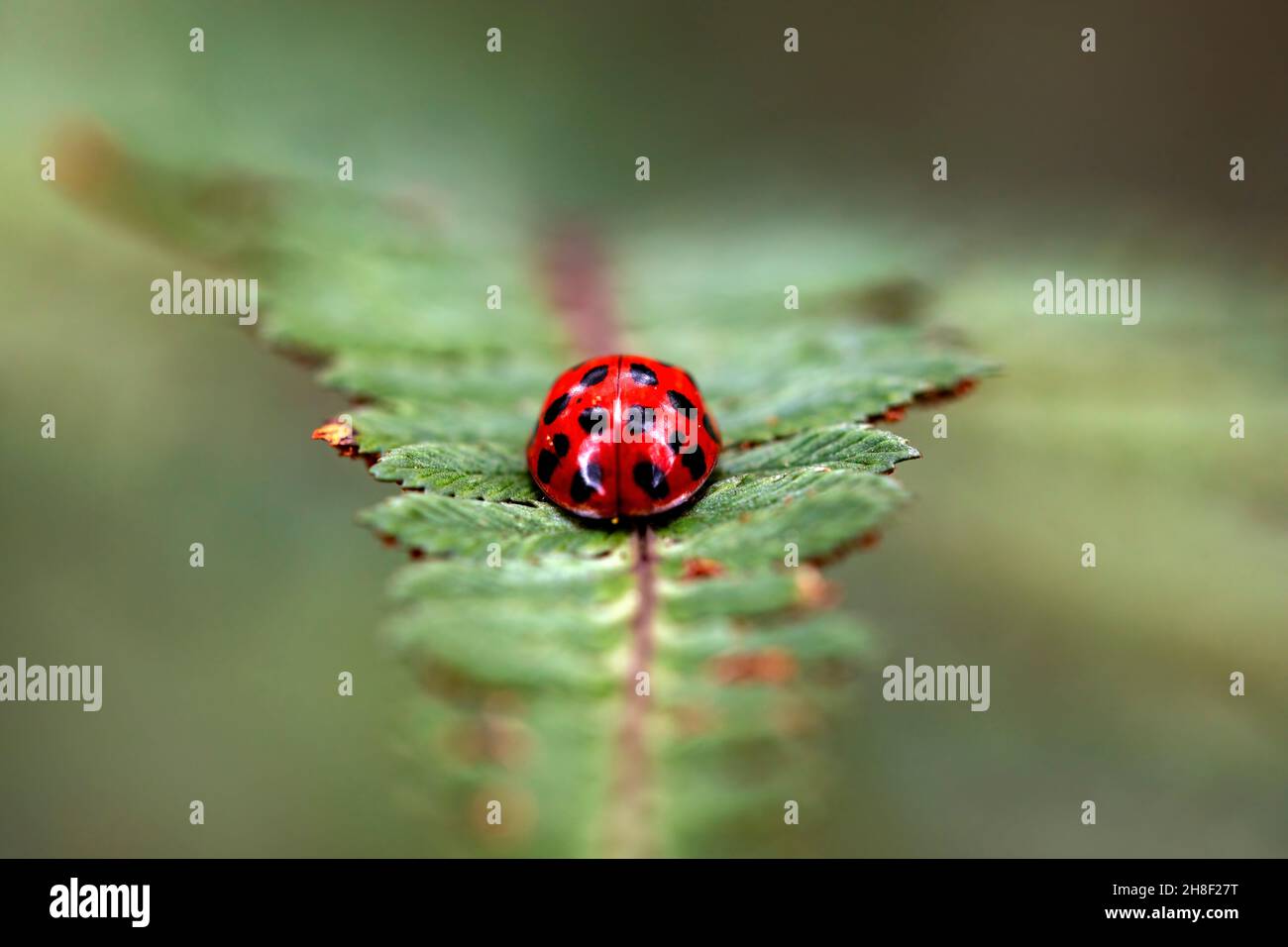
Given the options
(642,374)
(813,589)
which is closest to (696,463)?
(642,374)

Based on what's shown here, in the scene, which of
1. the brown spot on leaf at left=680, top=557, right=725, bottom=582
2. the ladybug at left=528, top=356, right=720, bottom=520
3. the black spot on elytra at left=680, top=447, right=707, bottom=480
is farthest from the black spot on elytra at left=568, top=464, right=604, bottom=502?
the brown spot on leaf at left=680, top=557, right=725, bottom=582

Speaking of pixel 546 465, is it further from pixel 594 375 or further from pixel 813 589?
pixel 813 589

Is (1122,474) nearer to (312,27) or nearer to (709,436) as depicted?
(709,436)

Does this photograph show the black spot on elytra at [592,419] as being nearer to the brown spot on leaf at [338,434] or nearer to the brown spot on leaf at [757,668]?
the brown spot on leaf at [338,434]
